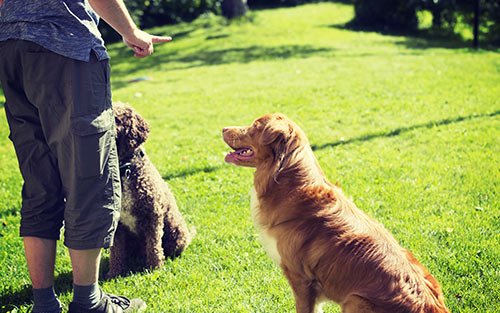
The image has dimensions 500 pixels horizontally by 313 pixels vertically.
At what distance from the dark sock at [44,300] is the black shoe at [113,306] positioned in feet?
0.56

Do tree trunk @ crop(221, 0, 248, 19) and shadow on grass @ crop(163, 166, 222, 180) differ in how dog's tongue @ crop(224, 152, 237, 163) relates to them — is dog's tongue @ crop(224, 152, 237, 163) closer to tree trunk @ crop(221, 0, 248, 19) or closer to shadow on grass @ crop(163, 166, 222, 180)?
shadow on grass @ crop(163, 166, 222, 180)

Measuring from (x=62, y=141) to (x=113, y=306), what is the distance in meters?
1.20

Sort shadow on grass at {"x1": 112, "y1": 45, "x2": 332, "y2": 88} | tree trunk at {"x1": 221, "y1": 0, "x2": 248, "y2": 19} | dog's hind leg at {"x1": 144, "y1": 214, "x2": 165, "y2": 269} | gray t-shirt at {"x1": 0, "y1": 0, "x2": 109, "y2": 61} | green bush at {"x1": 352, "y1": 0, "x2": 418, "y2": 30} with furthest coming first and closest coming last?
tree trunk at {"x1": 221, "y1": 0, "x2": 248, "y2": 19}, green bush at {"x1": 352, "y1": 0, "x2": 418, "y2": 30}, shadow on grass at {"x1": 112, "y1": 45, "x2": 332, "y2": 88}, dog's hind leg at {"x1": 144, "y1": 214, "x2": 165, "y2": 269}, gray t-shirt at {"x1": 0, "y1": 0, "x2": 109, "y2": 61}

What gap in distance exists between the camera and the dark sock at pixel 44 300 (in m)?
3.19

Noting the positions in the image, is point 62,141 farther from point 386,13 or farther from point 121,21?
point 386,13

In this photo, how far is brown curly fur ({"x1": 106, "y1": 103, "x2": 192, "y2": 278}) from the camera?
388cm

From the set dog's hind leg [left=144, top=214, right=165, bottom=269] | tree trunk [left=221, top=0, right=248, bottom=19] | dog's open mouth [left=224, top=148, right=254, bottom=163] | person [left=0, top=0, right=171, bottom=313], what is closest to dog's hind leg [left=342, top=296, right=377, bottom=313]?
dog's open mouth [left=224, top=148, right=254, bottom=163]

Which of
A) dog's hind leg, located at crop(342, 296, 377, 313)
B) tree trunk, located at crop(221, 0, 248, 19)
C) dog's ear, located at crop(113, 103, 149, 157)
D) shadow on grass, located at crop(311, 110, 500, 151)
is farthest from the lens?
tree trunk, located at crop(221, 0, 248, 19)

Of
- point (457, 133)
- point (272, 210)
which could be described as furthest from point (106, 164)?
point (457, 133)

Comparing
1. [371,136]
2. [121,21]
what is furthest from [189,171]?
[121,21]

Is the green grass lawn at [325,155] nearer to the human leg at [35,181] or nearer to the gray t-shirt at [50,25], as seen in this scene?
the human leg at [35,181]

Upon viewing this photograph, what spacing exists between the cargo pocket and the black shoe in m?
0.89

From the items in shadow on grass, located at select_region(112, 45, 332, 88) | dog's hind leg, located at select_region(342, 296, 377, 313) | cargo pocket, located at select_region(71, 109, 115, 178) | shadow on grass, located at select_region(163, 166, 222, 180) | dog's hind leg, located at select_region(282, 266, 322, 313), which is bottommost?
shadow on grass, located at select_region(163, 166, 222, 180)

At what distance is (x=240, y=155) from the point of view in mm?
3320
